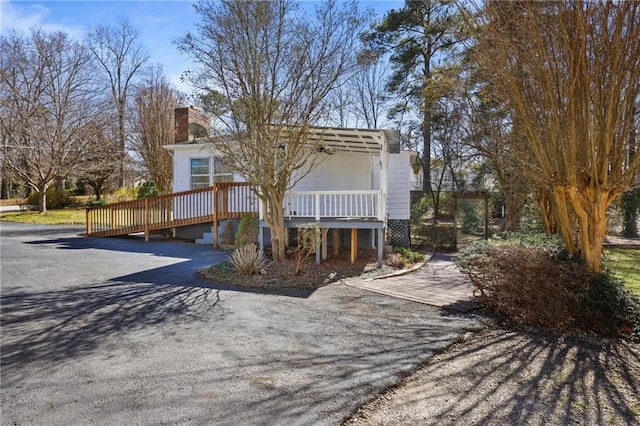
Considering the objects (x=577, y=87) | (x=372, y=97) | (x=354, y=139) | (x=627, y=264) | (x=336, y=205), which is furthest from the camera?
(x=372, y=97)

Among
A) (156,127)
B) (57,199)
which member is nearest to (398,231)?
(156,127)

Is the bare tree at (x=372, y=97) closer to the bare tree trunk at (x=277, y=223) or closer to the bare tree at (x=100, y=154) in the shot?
the bare tree at (x=100, y=154)

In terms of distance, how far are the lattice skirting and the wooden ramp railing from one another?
4.40 meters

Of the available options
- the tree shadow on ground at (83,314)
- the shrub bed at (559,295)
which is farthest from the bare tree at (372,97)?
the shrub bed at (559,295)

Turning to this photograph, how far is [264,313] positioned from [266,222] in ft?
14.0

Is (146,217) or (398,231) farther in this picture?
(146,217)

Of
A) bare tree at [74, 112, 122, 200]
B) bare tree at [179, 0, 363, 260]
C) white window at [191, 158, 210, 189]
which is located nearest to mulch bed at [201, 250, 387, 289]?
bare tree at [179, 0, 363, 260]

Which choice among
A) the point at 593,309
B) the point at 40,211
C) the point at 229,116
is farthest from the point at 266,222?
the point at 40,211

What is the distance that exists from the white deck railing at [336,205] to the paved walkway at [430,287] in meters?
1.70

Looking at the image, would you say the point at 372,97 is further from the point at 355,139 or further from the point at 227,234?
the point at 227,234

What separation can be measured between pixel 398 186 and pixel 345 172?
1793 mm

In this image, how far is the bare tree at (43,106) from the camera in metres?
20.7

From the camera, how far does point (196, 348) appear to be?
412 cm

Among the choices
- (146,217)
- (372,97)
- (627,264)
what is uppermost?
(372,97)
